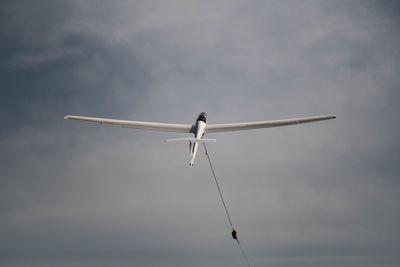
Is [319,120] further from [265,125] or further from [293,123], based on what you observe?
[265,125]

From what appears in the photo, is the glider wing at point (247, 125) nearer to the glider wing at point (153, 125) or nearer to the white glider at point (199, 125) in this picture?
the white glider at point (199, 125)

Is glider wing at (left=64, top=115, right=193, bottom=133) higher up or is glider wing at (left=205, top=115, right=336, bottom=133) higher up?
glider wing at (left=64, top=115, right=193, bottom=133)

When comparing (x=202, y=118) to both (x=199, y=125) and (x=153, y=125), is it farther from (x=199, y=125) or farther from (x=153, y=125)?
(x=153, y=125)

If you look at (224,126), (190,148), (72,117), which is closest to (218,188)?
(190,148)

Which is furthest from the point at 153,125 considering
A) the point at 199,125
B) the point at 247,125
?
the point at 247,125

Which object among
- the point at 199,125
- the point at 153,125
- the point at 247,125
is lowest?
the point at 247,125

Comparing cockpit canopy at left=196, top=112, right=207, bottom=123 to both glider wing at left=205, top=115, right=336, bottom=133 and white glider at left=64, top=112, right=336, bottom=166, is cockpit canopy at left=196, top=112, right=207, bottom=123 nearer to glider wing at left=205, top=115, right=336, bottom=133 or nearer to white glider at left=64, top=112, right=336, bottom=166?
white glider at left=64, top=112, right=336, bottom=166

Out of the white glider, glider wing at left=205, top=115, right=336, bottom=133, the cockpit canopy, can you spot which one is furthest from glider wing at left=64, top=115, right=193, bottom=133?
glider wing at left=205, top=115, right=336, bottom=133

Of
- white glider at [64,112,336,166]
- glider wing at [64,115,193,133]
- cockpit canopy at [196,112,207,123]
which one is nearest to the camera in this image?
white glider at [64,112,336,166]

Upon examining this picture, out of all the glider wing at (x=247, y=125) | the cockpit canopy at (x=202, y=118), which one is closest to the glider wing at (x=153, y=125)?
the cockpit canopy at (x=202, y=118)

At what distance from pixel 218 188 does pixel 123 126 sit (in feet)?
81.8

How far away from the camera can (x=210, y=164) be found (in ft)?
150

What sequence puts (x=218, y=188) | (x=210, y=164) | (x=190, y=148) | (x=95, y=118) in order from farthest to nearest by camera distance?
(x=95, y=118), (x=190, y=148), (x=210, y=164), (x=218, y=188)

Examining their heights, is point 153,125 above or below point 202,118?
above
